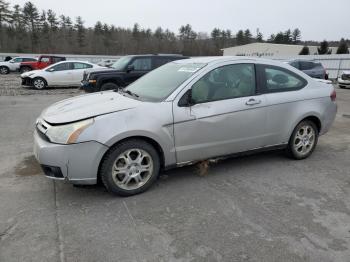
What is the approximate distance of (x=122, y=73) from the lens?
12234mm

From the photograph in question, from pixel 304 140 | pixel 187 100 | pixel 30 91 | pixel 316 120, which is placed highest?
pixel 187 100

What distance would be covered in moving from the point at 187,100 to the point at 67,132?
1.50 m

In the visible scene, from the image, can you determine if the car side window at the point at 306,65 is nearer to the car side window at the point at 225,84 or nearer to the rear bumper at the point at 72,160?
the car side window at the point at 225,84

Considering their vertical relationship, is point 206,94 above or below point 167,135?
above

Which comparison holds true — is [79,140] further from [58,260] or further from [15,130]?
[15,130]

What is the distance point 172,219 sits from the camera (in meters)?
3.55

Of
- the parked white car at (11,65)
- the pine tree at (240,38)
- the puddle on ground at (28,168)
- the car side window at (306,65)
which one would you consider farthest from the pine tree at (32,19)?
the puddle on ground at (28,168)

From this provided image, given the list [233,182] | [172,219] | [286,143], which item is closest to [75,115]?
[172,219]

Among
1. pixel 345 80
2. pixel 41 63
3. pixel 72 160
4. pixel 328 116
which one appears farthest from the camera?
pixel 41 63

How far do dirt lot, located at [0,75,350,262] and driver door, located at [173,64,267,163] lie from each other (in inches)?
17.4

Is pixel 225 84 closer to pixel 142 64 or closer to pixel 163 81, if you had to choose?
pixel 163 81

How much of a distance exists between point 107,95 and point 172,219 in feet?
7.12

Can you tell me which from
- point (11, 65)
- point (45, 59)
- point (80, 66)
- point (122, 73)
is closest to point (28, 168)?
point (122, 73)

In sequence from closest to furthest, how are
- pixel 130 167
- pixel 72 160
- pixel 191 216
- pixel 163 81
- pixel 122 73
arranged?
1. pixel 191 216
2. pixel 72 160
3. pixel 130 167
4. pixel 163 81
5. pixel 122 73
